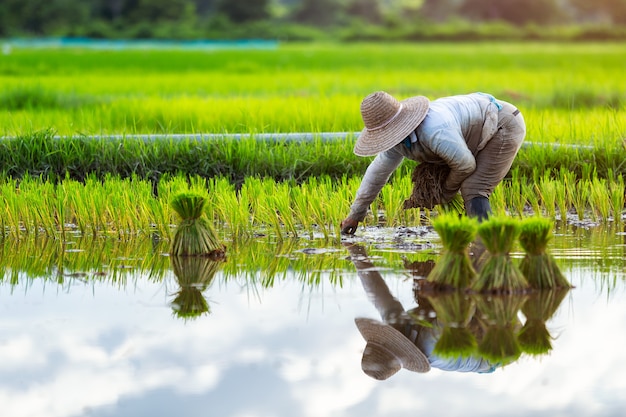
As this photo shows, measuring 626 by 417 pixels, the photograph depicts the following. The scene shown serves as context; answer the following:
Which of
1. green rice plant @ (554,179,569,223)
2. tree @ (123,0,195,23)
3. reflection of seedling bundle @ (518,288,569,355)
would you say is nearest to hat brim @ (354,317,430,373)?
reflection of seedling bundle @ (518,288,569,355)

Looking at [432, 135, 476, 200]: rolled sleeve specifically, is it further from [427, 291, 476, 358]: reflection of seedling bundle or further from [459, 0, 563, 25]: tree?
[459, 0, 563, 25]: tree

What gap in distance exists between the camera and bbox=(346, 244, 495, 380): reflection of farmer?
9.96ft

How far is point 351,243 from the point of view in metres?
5.06

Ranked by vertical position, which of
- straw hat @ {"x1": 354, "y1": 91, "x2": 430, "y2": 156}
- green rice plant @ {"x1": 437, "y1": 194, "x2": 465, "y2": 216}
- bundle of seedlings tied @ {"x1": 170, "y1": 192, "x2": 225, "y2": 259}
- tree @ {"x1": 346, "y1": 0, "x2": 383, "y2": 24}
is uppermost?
tree @ {"x1": 346, "y1": 0, "x2": 383, "y2": 24}

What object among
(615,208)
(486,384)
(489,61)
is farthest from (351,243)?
(489,61)

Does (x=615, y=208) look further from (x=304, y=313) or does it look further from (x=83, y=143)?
(x=83, y=143)

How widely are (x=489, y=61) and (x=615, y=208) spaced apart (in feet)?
50.2

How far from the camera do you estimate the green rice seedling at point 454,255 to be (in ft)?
12.5

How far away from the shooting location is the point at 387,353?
10.4 feet

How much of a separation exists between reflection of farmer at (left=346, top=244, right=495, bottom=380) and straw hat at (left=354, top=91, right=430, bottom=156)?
2.86 ft

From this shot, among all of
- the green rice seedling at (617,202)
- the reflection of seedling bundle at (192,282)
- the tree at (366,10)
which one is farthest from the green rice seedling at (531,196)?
the tree at (366,10)

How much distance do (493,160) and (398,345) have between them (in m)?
2.07

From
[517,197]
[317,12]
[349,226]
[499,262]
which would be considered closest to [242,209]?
[349,226]

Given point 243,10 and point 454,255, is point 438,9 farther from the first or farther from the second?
point 454,255
